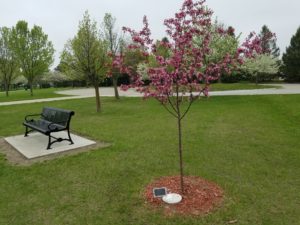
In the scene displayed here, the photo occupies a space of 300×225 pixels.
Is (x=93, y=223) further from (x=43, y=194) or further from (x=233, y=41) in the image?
(x=233, y=41)

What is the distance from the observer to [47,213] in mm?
3820

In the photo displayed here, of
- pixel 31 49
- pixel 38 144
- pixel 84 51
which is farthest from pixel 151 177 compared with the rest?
pixel 31 49

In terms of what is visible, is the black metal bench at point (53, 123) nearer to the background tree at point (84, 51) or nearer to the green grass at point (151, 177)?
the green grass at point (151, 177)

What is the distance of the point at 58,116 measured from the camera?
25.8 ft

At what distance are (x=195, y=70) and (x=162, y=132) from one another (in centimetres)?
493

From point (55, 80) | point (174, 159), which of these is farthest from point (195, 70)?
point (55, 80)

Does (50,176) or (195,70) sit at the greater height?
(195,70)

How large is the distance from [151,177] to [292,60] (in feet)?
130

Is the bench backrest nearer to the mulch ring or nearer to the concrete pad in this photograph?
the concrete pad

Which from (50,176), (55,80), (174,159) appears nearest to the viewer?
(50,176)

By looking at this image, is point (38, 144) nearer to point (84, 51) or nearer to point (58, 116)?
point (58, 116)

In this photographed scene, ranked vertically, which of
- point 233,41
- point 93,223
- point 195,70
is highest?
point 233,41

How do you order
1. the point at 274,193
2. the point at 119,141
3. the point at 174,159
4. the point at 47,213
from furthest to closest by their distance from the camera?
the point at 119,141
the point at 174,159
the point at 274,193
the point at 47,213

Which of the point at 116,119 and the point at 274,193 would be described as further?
the point at 116,119
